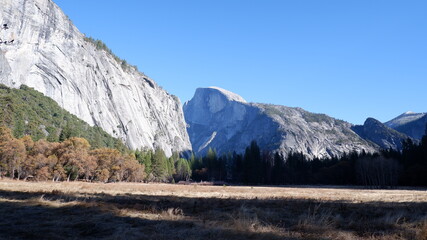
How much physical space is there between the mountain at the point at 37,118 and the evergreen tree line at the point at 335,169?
46.8 meters

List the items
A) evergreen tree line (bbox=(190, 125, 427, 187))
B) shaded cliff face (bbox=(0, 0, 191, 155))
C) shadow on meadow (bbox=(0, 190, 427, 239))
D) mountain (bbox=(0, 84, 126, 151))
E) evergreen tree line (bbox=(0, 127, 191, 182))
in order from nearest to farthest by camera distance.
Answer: shadow on meadow (bbox=(0, 190, 427, 239))
evergreen tree line (bbox=(0, 127, 191, 182))
evergreen tree line (bbox=(190, 125, 427, 187))
mountain (bbox=(0, 84, 126, 151))
shaded cliff face (bbox=(0, 0, 191, 155))

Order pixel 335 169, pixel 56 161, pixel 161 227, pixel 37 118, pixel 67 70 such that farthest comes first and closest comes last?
pixel 67 70
pixel 335 169
pixel 37 118
pixel 56 161
pixel 161 227

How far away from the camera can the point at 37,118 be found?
339 feet

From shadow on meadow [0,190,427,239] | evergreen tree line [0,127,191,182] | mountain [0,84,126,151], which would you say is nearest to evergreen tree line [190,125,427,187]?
mountain [0,84,126,151]

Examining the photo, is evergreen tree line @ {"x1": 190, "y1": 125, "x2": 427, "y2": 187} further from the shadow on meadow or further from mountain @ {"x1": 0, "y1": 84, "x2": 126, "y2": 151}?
the shadow on meadow

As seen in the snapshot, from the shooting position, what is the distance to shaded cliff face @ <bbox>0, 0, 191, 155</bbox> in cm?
12194

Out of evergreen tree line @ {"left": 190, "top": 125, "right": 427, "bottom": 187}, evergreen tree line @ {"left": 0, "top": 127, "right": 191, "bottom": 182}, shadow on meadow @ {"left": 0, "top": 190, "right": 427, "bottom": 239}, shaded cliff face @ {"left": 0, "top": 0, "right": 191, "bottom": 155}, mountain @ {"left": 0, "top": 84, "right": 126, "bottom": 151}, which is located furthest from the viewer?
shaded cliff face @ {"left": 0, "top": 0, "right": 191, "bottom": 155}

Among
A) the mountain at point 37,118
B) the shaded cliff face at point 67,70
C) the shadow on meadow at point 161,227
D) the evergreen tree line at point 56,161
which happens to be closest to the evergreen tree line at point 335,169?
the mountain at point 37,118

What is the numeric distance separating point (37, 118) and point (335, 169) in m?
111

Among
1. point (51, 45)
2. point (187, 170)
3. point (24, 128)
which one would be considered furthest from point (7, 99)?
point (187, 170)

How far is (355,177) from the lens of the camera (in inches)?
3935

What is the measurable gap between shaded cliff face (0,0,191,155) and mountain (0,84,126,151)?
431 inches

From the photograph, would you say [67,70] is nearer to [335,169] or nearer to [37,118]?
[37,118]

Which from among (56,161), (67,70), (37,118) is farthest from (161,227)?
(67,70)
